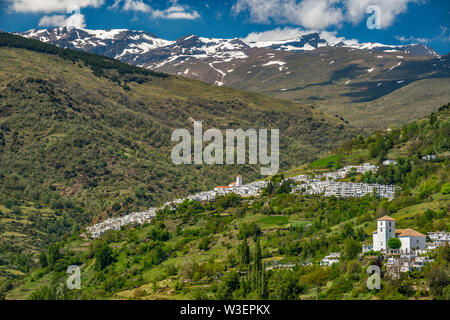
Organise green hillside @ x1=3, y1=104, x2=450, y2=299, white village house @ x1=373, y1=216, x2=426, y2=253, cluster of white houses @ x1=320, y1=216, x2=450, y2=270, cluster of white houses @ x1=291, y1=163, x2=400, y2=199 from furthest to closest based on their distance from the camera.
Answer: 1. cluster of white houses @ x1=291, y1=163, x2=400, y2=199
2. white village house @ x1=373, y1=216, x2=426, y2=253
3. green hillside @ x1=3, y1=104, x2=450, y2=299
4. cluster of white houses @ x1=320, y1=216, x2=450, y2=270

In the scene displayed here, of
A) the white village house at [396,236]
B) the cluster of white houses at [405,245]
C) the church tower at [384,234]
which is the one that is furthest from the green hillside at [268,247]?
the white village house at [396,236]

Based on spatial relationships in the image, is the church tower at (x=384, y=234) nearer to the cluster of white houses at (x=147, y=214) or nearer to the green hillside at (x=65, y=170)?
the cluster of white houses at (x=147, y=214)

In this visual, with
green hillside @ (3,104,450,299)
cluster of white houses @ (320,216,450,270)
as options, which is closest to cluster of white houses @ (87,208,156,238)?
green hillside @ (3,104,450,299)

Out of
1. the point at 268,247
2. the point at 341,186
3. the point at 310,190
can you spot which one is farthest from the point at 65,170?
the point at 268,247

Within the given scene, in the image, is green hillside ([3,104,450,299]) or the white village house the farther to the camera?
the white village house

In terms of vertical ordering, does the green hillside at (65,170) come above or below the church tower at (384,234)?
above

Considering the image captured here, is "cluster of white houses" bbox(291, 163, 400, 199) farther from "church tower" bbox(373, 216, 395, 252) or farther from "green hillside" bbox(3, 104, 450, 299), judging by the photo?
"church tower" bbox(373, 216, 395, 252)

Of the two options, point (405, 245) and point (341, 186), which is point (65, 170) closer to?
point (341, 186)
